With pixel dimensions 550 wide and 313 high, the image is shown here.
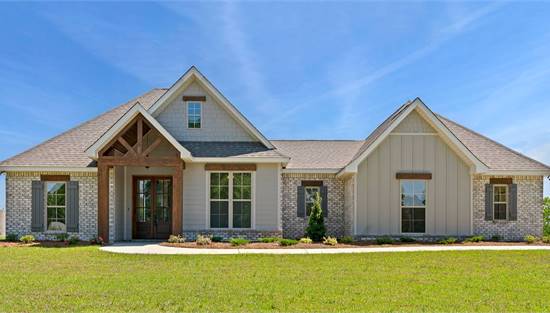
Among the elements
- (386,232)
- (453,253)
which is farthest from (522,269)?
(386,232)

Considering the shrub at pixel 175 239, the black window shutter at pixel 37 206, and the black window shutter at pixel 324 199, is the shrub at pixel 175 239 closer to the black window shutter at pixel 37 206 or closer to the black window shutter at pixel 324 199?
the black window shutter at pixel 37 206

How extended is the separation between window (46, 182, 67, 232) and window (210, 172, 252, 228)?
563 centimetres

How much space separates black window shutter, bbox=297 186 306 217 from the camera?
20.8 meters

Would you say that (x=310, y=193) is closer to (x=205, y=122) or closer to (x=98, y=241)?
(x=205, y=122)

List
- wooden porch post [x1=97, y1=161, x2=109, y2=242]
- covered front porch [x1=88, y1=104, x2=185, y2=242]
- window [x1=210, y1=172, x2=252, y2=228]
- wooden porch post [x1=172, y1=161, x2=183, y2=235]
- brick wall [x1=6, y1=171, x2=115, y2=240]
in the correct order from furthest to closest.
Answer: window [x1=210, y1=172, x2=252, y2=228], brick wall [x1=6, y1=171, x2=115, y2=240], wooden porch post [x1=172, y1=161, x2=183, y2=235], covered front porch [x1=88, y1=104, x2=185, y2=242], wooden porch post [x1=97, y1=161, x2=109, y2=242]

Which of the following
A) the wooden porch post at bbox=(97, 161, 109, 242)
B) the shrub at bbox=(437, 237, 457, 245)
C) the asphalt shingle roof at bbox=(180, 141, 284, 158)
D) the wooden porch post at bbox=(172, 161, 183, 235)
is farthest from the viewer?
the asphalt shingle roof at bbox=(180, 141, 284, 158)

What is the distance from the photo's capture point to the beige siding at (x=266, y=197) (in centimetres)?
1836

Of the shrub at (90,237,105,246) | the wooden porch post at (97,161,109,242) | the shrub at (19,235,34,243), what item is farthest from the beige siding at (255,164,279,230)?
the shrub at (19,235,34,243)

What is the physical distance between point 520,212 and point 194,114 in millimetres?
13638

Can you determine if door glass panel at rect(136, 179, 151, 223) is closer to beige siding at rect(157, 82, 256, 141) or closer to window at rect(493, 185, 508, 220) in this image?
beige siding at rect(157, 82, 256, 141)

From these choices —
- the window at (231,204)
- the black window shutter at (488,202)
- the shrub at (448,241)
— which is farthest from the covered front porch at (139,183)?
the black window shutter at (488,202)

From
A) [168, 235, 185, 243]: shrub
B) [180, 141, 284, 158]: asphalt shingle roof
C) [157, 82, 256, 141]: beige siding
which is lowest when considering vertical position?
[168, 235, 185, 243]: shrub

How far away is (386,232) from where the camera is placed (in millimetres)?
18578

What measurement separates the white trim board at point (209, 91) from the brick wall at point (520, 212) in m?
8.51
